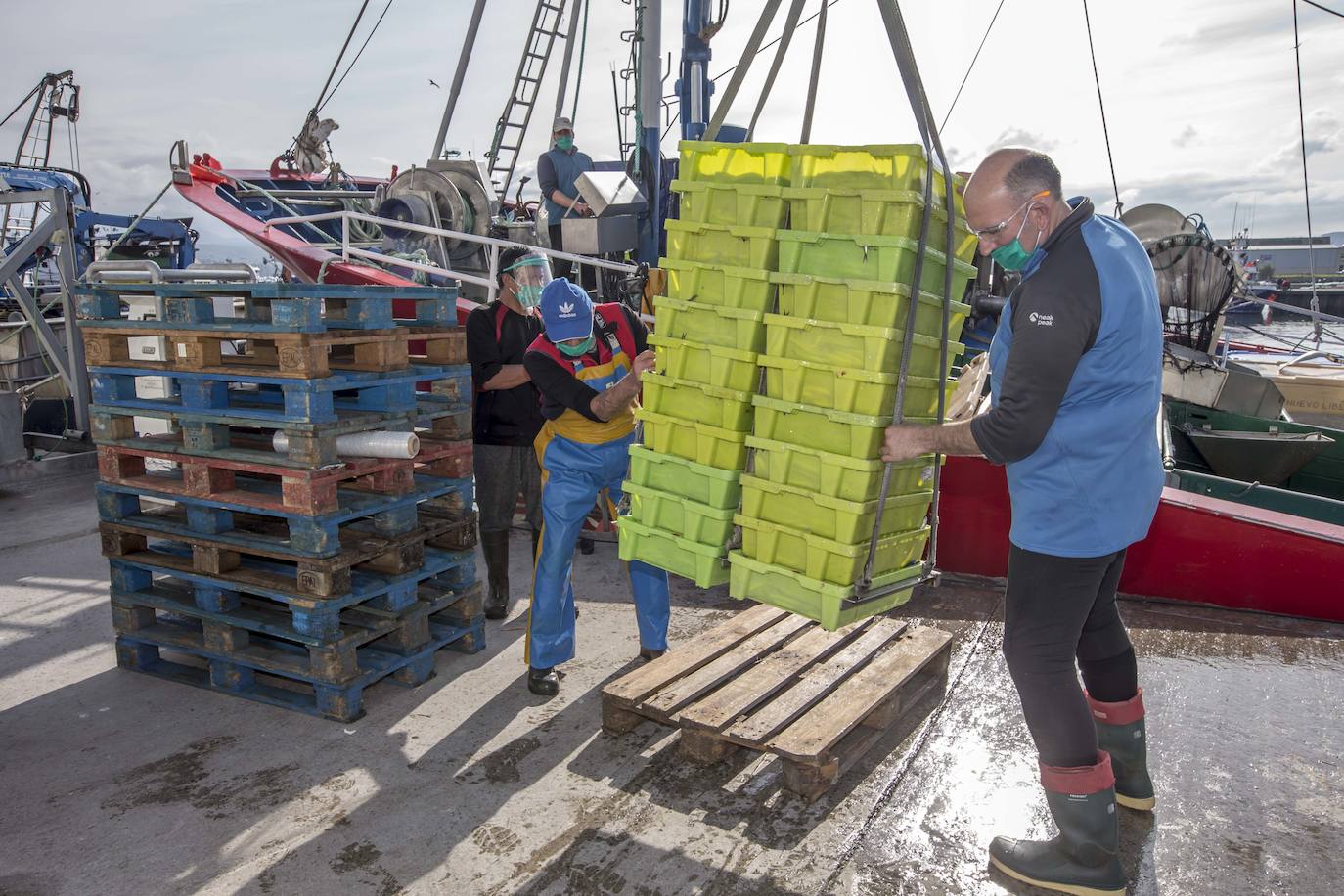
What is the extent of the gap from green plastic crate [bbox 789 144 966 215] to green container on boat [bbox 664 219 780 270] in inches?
8.9

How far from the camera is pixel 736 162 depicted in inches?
131

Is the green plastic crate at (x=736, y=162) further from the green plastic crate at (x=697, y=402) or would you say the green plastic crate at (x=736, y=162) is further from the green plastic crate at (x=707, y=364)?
the green plastic crate at (x=697, y=402)

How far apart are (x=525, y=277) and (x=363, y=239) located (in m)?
5.52

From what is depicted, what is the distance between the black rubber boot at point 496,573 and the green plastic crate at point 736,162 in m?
2.77

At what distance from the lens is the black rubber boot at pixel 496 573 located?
544 centimetres

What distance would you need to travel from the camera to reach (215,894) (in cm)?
294

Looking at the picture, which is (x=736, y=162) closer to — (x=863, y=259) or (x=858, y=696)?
(x=863, y=259)

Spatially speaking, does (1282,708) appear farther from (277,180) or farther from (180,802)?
(277,180)

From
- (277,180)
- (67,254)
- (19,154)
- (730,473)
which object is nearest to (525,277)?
(730,473)

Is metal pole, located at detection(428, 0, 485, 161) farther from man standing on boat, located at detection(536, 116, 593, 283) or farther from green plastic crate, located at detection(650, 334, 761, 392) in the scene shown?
green plastic crate, located at detection(650, 334, 761, 392)

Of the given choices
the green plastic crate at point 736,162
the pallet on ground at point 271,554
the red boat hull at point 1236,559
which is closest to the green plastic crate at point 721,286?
the green plastic crate at point 736,162

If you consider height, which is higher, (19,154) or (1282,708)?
(19,154)

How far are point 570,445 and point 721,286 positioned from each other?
1.35 metres

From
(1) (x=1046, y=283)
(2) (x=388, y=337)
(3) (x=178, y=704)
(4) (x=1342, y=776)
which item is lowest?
(3) (x=178, y=704)
